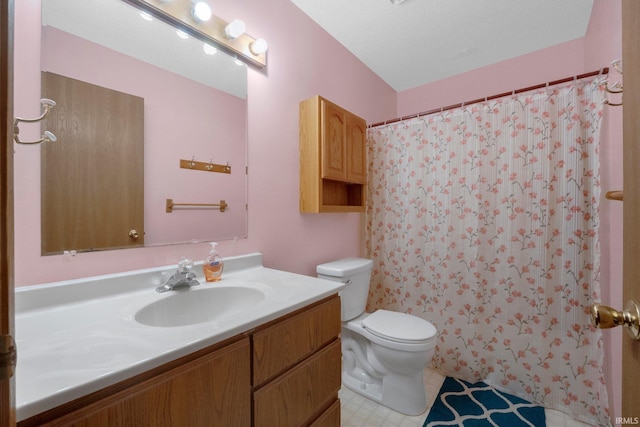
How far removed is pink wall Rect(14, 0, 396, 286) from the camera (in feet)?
2.71

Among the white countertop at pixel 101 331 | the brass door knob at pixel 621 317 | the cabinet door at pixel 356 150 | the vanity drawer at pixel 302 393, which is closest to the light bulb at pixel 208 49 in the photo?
the cabinet door at pixel 356 150

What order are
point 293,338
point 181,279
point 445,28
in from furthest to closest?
point 445,28 < point 181,279 < point 293,338

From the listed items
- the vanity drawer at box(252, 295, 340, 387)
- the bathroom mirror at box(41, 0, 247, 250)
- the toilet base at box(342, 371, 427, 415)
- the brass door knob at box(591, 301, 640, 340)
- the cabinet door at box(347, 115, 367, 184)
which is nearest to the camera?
the brass door knob at box(591, 301, 640, 340)

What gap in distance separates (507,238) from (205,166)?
1741mm

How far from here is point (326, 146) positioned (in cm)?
161

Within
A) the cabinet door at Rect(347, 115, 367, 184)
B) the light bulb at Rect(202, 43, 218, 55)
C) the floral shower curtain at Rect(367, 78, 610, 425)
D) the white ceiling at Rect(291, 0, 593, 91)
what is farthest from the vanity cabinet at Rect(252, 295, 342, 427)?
the white ceiling at Rect(291, 0, 593, 91)

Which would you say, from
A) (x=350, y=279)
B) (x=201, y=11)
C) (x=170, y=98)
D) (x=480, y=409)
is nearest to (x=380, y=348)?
(x=350, y=279)

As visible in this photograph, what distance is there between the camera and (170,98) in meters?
1.15

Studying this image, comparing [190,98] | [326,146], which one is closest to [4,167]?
[190,98]

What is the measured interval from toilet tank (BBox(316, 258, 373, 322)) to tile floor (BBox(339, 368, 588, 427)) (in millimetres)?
468

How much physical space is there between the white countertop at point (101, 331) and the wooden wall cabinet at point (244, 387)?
0.11 ft

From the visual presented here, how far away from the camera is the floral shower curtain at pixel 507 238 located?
4.75 ft

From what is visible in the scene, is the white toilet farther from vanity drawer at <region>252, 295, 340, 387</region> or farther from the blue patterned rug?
vanity drawer at <region>252, 295, 340, 387</region>

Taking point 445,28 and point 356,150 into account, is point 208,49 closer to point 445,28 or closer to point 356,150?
point 356,150
